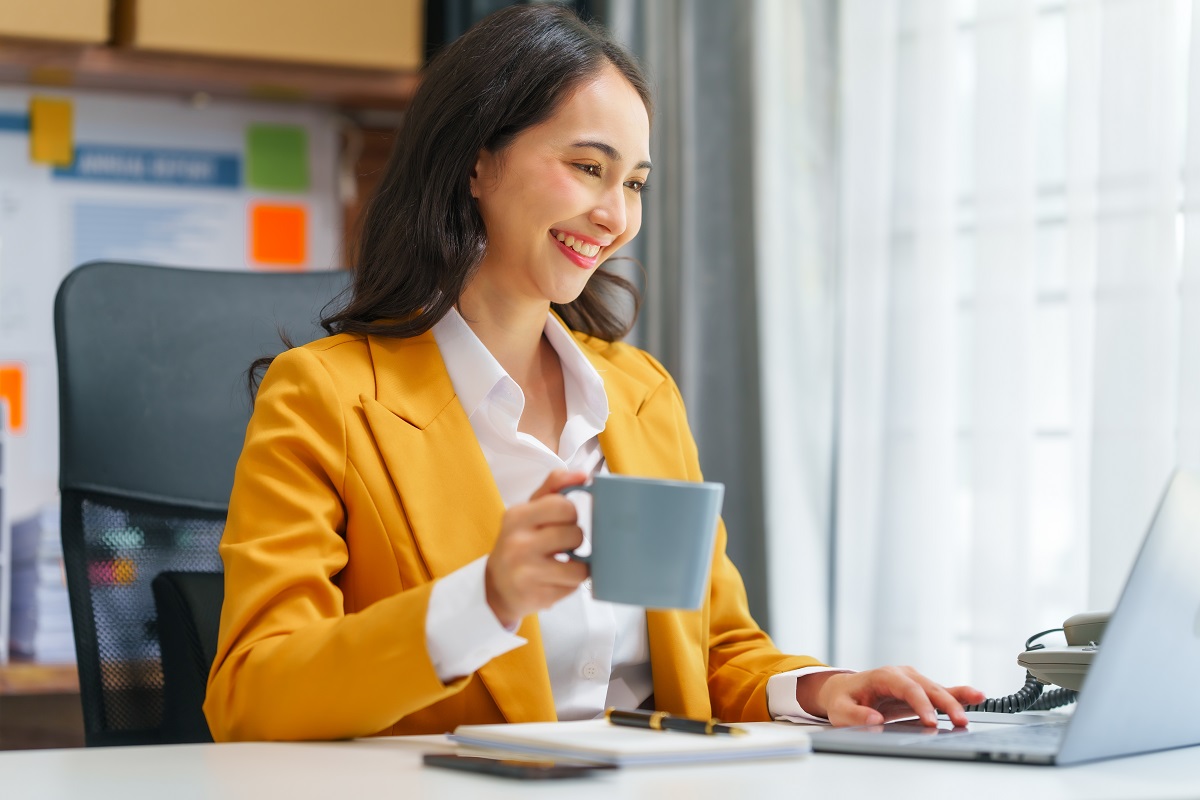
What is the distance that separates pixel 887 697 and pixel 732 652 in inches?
10.8

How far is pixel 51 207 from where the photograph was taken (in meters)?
2.43

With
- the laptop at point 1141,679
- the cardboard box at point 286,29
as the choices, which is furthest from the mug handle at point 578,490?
the cardboard box at point 286,29

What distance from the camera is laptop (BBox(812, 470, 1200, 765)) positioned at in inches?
31.7

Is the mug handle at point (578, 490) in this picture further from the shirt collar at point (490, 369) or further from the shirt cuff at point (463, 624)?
the shirt collar at point (490, 369)

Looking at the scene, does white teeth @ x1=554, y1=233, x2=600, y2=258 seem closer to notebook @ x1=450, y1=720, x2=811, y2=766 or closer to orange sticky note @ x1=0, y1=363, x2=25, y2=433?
notebook @ x1=450, y1=720, x2=811, y2=766

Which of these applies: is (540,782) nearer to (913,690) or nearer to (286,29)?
(913,690)

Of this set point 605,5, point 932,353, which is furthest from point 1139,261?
point 605,5

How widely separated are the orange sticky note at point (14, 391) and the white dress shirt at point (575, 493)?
4.58 ft

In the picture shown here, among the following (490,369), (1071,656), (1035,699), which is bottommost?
(1035,699)

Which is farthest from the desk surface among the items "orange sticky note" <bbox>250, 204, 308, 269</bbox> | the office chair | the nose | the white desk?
"orange sticky note" <bbox>250, 204, 308, 269</bbox>

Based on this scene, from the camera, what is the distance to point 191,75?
7.61 ft

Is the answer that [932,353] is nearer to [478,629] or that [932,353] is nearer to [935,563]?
[935,563]

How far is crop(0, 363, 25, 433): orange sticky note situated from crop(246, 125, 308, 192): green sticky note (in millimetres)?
550

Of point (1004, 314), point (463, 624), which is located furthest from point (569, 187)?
point (1004, 314)
